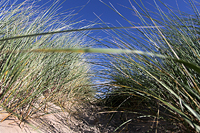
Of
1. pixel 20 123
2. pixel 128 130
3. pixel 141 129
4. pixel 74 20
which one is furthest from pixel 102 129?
pixel 74 20

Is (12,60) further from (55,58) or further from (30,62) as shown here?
(55,58)

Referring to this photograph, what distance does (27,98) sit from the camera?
2.95 feet

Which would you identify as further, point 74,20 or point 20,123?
point 74,20

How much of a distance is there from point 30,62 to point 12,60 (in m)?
0.14

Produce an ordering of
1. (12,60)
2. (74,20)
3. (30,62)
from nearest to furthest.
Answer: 1. (12,60)
2. (30,62)
3. (74,20)

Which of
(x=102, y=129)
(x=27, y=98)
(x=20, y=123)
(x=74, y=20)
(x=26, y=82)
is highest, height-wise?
(x=74, y=20)

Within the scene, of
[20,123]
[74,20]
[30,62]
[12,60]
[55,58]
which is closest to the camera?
[20,123]

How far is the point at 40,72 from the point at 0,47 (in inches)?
14.0

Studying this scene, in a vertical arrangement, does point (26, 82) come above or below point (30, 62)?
below

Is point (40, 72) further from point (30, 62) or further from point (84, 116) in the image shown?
point (84, 116)

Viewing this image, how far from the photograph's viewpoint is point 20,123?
0.80 m

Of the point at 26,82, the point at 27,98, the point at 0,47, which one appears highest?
the point at 0,47

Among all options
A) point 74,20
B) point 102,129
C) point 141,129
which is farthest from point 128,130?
point 74,20

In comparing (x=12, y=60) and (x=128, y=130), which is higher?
(x=12, y=60)
